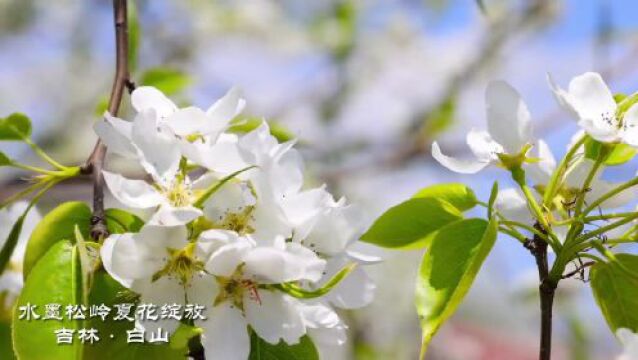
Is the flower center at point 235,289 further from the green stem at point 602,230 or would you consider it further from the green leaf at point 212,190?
the green stem at point 602,230

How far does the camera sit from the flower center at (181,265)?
48cm

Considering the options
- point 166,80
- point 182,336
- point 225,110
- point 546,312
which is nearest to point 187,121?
point 225,110

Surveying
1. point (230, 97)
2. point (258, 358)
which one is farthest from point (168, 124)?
point (258, 358)

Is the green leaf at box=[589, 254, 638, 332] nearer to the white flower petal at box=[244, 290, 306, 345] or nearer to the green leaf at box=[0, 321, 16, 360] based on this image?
the white flower petal at box=[244, 290, 306, 345]

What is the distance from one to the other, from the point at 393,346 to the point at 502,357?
94cm

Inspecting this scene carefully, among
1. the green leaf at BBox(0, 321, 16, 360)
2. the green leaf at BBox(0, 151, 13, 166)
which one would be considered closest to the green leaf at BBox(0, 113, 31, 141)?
the green leaf at BBox(0, 151, 13, 166)

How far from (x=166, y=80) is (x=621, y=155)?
0.47 metres

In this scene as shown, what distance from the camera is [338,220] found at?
520 mm

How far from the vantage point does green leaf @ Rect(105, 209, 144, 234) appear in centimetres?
54

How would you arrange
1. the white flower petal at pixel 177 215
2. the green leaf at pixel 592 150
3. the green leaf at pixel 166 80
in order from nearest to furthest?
the white flower petal at pixel 177 215, the green leaf at pixel 592 150, the green leaf at pixel 166 80

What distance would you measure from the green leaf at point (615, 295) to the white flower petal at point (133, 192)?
0.26 m

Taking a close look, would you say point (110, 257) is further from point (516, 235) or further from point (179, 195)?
point (516, 235)

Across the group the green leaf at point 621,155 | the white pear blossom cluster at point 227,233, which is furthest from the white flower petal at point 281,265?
the green leaf at point 621,155

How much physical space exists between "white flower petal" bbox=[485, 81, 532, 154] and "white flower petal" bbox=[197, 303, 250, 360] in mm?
197
